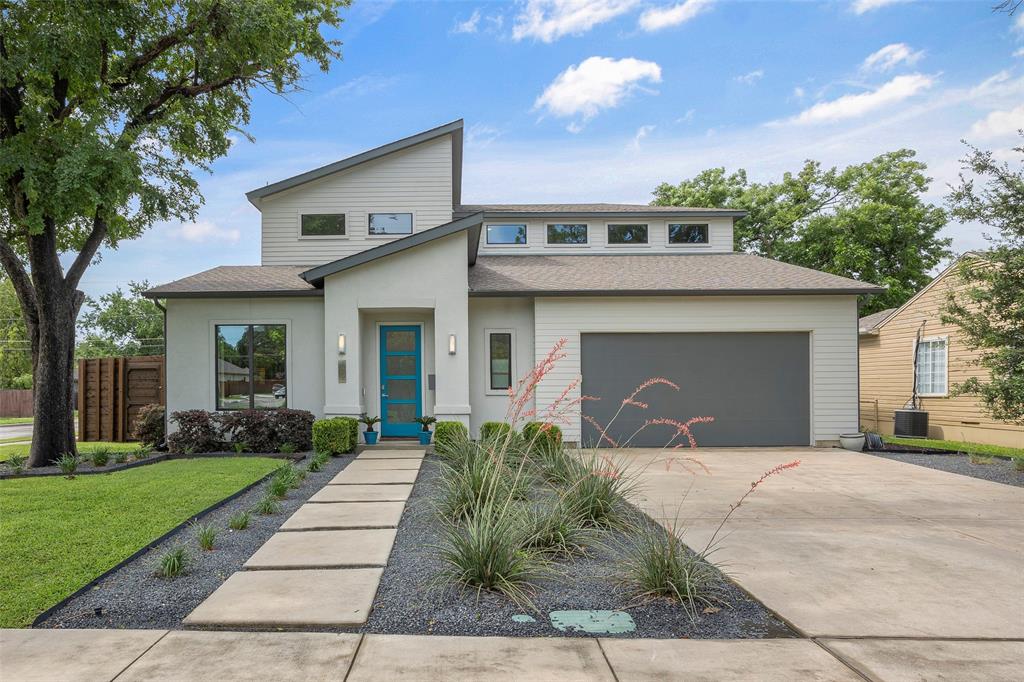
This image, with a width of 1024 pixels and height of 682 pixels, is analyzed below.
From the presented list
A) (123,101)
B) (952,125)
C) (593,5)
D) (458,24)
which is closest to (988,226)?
(952,125)

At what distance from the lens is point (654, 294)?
11.3 metres

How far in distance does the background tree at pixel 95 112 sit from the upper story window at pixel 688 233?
945 centimetres

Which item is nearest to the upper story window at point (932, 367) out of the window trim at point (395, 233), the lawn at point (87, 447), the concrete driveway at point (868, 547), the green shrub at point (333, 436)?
the concrete driveway at point (868, 547)

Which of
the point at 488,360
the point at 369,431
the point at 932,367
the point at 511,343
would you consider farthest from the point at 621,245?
the point at 932,367

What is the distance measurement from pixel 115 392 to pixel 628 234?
500 inches

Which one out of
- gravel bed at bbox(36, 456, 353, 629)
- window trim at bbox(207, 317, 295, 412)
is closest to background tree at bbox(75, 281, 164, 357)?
window trim at bbox(207, 317, 295, 412)

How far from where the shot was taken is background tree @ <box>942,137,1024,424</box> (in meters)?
8.25

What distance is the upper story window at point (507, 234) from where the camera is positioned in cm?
1499

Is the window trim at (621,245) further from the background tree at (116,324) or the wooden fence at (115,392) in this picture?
the background tree at (116,324)

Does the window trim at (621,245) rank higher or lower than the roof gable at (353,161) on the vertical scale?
→ lower

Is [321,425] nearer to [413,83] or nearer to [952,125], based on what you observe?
[413,83]

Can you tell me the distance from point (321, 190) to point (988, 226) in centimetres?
1234

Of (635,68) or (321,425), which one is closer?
(321,425)

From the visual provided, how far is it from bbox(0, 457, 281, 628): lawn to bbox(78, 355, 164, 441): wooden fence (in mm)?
3988
